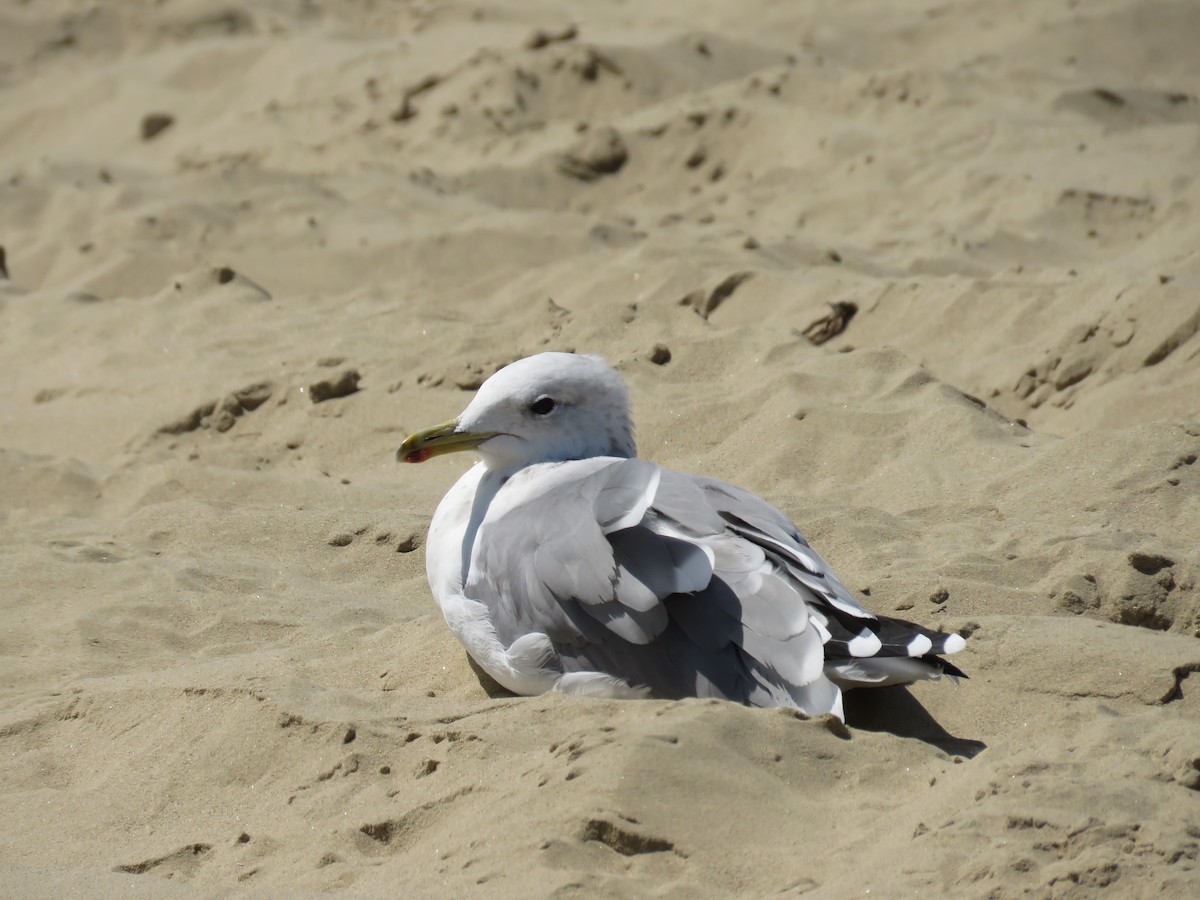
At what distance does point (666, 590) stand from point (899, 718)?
1.99ft

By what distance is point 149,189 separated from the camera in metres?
9.32

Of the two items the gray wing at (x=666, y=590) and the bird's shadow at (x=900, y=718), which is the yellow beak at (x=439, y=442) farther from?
the bird's shadow at (x=900, y=718)

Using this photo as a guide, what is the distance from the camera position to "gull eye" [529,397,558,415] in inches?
165

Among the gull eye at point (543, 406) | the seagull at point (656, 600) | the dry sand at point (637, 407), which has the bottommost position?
the dry sand at point (637, 407)

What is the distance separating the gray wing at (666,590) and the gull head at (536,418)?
1.42ft

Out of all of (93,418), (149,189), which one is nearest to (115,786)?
(93,418)

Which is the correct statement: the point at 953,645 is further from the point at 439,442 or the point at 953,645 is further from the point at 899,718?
the point at 439,442

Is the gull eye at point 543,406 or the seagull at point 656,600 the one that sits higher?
the gull eye at point 543,406

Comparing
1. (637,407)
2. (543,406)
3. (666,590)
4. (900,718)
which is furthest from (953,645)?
(637,407)

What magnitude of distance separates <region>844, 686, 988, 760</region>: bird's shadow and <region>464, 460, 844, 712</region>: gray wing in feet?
0.85

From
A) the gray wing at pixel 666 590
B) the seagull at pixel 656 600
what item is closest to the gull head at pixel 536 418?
the seagull at pixel 656 600

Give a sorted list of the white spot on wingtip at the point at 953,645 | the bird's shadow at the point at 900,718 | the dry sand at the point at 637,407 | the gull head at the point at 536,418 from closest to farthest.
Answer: the dry sand at the point at 637,407 → the white spot on wingtip at the point at 953,645 → the bird's shadow at the point at 900,718 → the gull head at the point at 536,418

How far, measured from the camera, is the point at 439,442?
4.20 metres

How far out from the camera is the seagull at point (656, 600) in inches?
132
